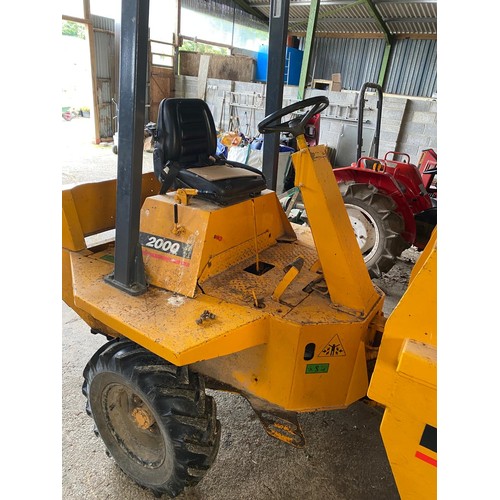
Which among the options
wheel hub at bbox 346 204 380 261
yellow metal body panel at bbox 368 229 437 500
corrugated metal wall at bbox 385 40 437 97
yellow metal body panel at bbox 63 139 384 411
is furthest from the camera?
corrugated metal wall at bbox 385 40 437 97

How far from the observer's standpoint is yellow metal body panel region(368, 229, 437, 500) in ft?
3.80

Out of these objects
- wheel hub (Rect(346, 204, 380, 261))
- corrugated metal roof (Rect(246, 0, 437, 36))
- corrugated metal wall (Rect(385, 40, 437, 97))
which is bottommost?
wheel hub (Rect(346, 204, 380, 261))

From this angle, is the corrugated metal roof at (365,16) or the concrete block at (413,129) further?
the corrugated metal roof at (365,16)

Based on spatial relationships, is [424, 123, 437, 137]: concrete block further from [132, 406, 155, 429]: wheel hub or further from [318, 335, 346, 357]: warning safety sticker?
[132, 406, 155, 429]: wheel hub

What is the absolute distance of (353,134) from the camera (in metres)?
9.86

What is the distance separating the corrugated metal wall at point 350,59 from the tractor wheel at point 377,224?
12379mm

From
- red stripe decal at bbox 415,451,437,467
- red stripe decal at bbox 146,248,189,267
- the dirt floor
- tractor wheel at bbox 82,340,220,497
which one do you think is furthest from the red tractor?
red stripe decal at bbox 415,451,437,467

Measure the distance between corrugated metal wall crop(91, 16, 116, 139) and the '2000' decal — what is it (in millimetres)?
11490

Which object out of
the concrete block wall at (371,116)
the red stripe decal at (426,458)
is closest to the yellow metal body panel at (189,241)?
the red stripe decal at (426,458)

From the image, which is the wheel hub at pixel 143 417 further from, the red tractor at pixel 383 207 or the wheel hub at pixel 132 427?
the red tractor at pixel 383 207

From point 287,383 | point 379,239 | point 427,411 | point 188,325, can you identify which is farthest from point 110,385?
point 379,239

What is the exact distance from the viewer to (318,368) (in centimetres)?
193

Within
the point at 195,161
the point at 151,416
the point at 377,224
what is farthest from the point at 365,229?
the point at 151,416

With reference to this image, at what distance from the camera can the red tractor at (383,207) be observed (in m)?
4.07
